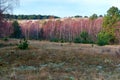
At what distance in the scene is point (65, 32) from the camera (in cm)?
15362

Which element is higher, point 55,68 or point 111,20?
point 55,68

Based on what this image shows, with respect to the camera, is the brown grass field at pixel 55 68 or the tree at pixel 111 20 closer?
the brown grass field at pixel 55 68

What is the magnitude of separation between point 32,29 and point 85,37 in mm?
95910

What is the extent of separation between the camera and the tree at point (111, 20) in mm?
74375

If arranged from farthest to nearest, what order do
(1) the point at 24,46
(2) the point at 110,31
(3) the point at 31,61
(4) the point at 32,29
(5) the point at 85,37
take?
1. (4) the point at 32,29
2. (2) the point at 110,31
3. (5) the point at 85,37
4. (1) the point at 24,46
5. (3) the point at 31,61

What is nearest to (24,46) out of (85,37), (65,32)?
(85,37)

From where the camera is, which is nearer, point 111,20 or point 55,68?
point 55,68

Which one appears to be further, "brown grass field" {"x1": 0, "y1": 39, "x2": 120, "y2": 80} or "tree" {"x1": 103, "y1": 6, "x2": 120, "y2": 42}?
"tree" {"x1": 103, "y1": 6, "x2": 120, "y2": 42}

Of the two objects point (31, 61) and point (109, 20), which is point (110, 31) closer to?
point (109, 20)

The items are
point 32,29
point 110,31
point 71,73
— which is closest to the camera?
point 71,73

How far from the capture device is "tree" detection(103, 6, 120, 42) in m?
74.4

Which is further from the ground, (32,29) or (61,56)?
(61,56)

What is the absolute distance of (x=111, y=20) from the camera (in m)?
74.4

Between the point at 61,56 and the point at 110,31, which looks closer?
the point at 61,56
